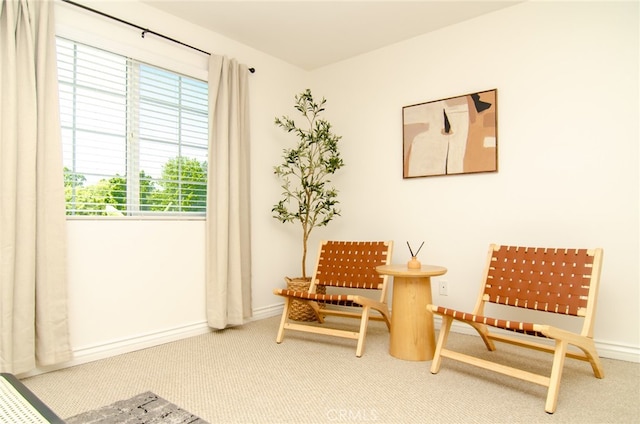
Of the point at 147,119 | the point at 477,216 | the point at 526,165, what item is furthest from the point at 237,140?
the point at 526,165

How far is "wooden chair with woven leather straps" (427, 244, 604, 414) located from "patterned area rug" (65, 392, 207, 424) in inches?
54.2

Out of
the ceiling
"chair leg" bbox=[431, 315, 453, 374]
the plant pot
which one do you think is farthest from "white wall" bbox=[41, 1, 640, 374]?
"chair leg" bbox=[431, 315, 453, 374]

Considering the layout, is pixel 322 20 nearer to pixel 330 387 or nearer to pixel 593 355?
pixel 330 387

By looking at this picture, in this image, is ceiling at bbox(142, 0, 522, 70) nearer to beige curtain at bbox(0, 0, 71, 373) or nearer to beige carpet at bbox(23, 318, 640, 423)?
beige curtain at bbox(0, 0, 71, 373)

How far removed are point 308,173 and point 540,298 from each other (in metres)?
2.21

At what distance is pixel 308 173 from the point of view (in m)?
3.81

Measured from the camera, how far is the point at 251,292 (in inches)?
136

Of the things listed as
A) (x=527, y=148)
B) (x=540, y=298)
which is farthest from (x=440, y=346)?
(x=527, y=148)

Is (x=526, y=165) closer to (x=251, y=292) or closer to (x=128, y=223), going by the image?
(x=251, y=292)

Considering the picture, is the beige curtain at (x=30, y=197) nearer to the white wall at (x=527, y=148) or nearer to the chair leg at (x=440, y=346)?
the chair leg at (x=440, y=346)

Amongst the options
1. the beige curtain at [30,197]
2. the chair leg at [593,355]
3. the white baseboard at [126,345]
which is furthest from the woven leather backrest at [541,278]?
the beige curtain at [30,197]

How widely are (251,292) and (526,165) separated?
2.39 meters

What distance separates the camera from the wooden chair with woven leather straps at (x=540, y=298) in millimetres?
1931

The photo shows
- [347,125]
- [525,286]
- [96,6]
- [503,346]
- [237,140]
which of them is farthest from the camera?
[347,125]
